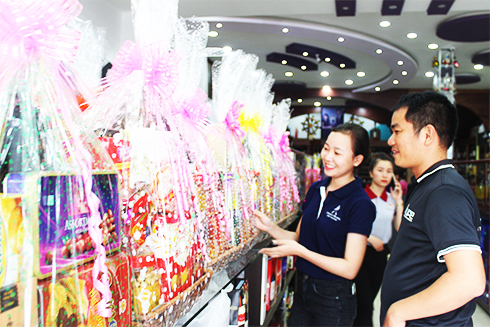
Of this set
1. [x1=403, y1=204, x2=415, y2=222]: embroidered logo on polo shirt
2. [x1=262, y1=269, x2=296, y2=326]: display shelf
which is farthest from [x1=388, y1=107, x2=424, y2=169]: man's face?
[x1=262, y1=269, x2=296, y2=326]: display shelf

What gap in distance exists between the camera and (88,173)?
57cm

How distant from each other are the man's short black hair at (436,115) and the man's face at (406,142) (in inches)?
0.9

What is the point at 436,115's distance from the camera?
130cm

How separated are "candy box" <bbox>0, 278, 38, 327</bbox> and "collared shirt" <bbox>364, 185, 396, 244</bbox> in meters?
3.01

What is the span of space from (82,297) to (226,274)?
0.60 meters

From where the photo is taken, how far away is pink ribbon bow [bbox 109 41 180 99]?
78 cm

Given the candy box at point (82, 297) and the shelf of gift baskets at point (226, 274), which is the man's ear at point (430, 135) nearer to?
the shelf of gift baskets at point (226, 274)

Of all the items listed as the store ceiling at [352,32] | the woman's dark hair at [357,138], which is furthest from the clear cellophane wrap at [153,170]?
the store ceiling at [352,32]

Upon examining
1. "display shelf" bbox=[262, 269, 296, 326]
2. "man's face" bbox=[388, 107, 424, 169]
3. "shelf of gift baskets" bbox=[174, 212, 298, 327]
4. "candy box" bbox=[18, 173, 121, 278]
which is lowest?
"display shelf" bbox=[262, 269, 296, 326]

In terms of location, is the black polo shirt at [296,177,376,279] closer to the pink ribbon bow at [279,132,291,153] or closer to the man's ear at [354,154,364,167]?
the man's ear at [354,154,364,167]

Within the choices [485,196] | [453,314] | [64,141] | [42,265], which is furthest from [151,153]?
[485,196]

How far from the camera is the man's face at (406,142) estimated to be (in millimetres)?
1325

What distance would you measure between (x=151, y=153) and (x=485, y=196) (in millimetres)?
4373

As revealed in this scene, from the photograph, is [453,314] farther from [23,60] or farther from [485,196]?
[485,196]
